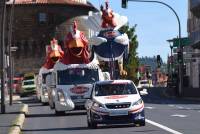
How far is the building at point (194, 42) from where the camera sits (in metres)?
81.8

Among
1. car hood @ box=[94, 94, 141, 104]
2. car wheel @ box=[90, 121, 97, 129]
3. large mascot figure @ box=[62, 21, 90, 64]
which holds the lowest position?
car wheel @ box=[90, 121, 97, 129]

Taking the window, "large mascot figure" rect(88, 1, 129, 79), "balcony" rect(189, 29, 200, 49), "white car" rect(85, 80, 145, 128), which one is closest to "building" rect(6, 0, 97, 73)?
the window

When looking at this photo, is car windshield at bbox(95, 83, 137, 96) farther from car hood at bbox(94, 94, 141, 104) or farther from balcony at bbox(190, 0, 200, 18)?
balcony at bbox(190, 0, 200, 18)

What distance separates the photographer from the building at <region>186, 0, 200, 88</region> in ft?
268

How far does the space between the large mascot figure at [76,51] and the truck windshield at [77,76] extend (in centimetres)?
43

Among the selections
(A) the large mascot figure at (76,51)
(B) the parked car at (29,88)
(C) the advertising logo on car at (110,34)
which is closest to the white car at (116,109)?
(C) the advertising logo on car at (110,34)

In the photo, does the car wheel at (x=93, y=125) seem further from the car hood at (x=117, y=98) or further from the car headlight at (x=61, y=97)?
the car headlight at (x=61, y=97)

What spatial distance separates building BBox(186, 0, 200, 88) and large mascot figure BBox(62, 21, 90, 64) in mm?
44232

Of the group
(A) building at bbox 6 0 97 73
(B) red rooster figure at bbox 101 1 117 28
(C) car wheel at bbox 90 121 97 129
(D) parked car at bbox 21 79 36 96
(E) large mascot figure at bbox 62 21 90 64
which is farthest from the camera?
(A) building at bbox 6 0 97 73

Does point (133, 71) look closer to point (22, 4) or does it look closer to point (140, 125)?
point (22, 4)

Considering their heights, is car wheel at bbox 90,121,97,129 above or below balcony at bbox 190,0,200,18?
below

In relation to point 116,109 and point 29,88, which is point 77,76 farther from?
point 29,88

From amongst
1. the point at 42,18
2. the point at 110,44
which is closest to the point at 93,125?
the point at 110,44

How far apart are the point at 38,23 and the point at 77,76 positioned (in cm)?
8902
